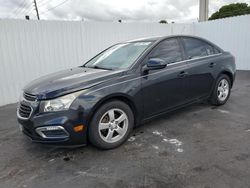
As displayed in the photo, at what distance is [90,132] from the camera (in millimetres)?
2891

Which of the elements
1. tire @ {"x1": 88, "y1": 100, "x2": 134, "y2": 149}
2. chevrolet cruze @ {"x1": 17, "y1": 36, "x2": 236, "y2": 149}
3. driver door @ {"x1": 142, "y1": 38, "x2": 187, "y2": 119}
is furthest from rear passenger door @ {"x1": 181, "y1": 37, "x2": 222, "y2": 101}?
tire @ {"x1": 88, "y1": 100, "x2": 134, "y2": 149}

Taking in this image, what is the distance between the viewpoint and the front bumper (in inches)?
107

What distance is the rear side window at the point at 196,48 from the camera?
408 centimetres

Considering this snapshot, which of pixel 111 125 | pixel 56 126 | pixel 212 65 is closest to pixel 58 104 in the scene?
pixel 56 126

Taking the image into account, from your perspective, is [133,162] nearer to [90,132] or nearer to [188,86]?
[90,132]

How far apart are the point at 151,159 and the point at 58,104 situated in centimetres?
137

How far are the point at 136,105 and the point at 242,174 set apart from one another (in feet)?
5.18

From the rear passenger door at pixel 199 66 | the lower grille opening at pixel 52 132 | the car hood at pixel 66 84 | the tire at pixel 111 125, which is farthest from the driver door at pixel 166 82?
the lower grille opening at pixel 52 132

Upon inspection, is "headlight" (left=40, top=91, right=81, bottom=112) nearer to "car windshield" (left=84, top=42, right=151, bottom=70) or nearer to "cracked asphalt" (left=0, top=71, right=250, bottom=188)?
"cracked asphalt" (left=0, top=71, right=250, bottom=188)

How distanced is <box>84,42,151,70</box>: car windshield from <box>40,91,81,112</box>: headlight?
3.26 feet

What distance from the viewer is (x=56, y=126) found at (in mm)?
2713

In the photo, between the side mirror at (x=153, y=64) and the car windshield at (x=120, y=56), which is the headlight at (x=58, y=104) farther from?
the side mirror at (x=153, y=64)

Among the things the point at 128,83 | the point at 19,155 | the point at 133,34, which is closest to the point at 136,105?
the point at 128,83

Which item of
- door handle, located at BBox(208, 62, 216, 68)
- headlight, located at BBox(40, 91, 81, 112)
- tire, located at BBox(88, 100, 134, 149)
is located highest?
door handle, located at BBox(208, 62, 216, 68)
